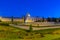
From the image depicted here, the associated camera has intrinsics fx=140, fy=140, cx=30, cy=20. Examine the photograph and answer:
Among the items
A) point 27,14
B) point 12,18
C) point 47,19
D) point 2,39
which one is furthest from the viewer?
point 47,19

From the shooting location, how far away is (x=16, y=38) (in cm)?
1352

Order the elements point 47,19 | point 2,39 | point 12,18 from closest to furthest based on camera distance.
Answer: point 2,39, point 12,18, point 47,19

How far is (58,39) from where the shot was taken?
13312 millimetres

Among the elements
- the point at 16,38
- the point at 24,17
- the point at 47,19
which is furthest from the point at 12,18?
the point at 16,38

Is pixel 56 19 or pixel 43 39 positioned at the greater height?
pixel 56 19

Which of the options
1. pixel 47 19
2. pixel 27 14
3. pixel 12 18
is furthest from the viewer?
→ pixel 47 19

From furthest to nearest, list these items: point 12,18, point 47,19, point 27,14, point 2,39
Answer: point 47,19
point 12,18
point 27,14
point 2,39

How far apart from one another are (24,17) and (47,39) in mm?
20717

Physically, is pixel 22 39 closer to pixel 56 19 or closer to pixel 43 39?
pixel 43 39

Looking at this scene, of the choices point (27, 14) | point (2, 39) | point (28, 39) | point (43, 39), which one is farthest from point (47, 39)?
point (27, 14)

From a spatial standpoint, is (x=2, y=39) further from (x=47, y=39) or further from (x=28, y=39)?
(x=47, y=39)

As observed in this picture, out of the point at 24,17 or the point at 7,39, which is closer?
the point at 7,39

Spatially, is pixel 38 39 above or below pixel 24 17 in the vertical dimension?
below

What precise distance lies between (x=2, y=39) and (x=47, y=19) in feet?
81.4
